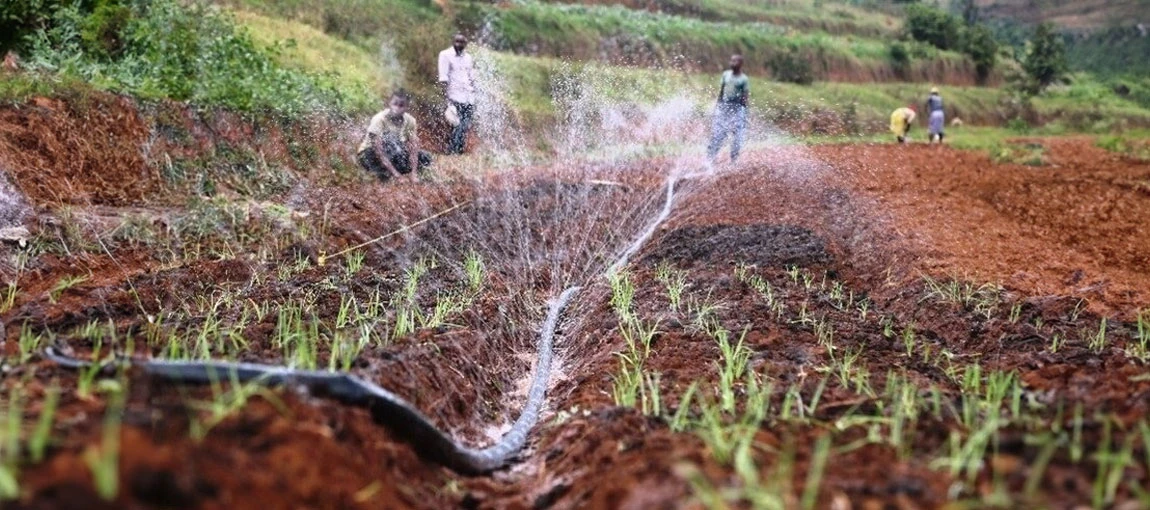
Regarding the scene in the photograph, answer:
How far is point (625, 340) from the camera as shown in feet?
16.0

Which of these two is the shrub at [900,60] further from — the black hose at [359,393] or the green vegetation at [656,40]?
the black hose at [359,393]

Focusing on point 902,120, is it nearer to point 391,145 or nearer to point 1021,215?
point 1021,215

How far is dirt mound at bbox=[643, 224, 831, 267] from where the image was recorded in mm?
7117

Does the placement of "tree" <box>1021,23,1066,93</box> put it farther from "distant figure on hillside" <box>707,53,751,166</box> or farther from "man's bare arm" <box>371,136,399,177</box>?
"man's bare arm" <box>371,136,399,177</box>

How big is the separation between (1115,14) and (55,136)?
184 ft

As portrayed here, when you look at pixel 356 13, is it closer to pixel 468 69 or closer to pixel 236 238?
pixel 468 69

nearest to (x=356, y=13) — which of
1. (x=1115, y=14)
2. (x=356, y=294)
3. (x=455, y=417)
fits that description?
(x=356, y=294)

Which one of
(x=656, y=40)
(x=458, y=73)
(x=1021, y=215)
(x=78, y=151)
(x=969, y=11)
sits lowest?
(x=1021, y=215)

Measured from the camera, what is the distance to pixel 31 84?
9.12 metres

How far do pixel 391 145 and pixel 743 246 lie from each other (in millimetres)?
4854

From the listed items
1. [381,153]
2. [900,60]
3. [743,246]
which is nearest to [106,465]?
[743,246]

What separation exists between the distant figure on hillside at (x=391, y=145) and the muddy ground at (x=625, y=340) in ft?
1.37

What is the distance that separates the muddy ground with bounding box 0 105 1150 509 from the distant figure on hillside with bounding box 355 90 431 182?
1.37 feet

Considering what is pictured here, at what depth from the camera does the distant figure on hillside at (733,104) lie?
1235cm
